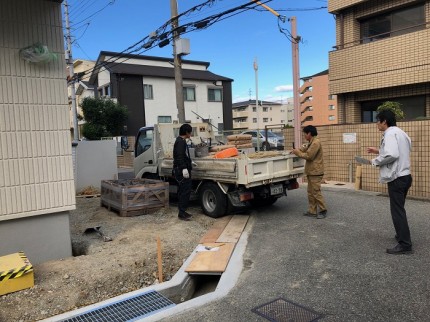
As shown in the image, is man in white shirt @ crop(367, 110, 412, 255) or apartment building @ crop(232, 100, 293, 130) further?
apartment building @ crop(232, 100, 293, 130)

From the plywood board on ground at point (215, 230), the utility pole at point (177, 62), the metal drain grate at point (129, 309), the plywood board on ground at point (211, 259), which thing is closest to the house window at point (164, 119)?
the utility pole at point (177, 62)

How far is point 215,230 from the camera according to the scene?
6754mm

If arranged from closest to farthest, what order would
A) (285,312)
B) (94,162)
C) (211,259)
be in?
(285,312), (211,259), (94,162)

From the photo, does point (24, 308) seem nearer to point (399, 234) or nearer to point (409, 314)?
point (409, 314)

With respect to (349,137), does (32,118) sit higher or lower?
higher

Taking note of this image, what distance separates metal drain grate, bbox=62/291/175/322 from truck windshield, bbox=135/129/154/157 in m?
6.07


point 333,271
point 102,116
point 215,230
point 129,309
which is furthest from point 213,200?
point 102,116

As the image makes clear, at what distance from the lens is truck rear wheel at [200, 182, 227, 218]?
24.8 ft

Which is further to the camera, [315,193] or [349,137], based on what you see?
[349,137]

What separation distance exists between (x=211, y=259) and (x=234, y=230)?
155 centimetres

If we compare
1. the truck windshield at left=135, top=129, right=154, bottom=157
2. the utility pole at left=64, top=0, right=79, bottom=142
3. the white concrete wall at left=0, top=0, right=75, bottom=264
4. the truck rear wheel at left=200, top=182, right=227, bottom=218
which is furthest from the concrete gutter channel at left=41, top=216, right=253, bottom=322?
the utility pole at left=64, top=0, right=79, bottom=142

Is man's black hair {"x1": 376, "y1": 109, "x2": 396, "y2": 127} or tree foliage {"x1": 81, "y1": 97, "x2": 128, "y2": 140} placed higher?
tree foliage {"x1": 81, "y1": 97, "x2": 128, "y2": 140}

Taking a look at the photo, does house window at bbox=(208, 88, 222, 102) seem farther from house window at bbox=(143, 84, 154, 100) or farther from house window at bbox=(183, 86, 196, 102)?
house window at bbox=(143, 84, 154, 100)

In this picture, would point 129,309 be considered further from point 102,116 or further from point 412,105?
point 102,116
